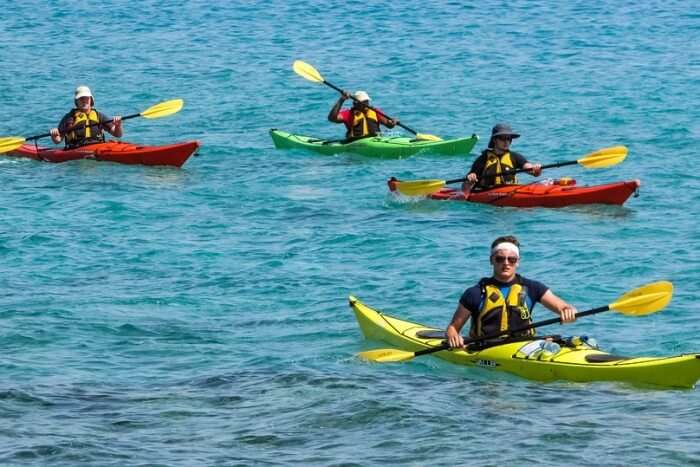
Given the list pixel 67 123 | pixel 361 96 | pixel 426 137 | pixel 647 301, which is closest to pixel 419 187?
pixel 361 96

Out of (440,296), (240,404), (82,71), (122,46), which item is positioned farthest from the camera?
(122,46)

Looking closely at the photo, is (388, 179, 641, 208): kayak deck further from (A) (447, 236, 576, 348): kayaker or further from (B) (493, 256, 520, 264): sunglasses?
(B) (493, 256, 520, 264): sunglasses

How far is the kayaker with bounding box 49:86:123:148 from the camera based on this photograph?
70.6 feet

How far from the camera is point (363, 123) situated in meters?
22.7

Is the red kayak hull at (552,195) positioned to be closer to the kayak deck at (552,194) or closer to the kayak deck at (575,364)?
the kayak deck at (552,194)

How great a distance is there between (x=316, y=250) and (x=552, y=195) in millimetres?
3310

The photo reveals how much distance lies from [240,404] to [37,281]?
5166 mm

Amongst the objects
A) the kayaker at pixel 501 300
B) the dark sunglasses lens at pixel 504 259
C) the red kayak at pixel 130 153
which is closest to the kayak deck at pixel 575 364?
the kayaker at pixel 501 300

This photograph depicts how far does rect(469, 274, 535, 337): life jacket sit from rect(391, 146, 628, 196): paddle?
616 cm

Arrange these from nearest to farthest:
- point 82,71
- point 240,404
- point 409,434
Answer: point 409,434 < point 240,404 < point 82,71

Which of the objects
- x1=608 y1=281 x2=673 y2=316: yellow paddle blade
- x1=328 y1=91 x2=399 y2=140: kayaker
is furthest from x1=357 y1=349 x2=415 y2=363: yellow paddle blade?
x1=328 y1=91 x2=399 y2=140: kayaker

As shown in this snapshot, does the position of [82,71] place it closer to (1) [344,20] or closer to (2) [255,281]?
(1) [344,20]

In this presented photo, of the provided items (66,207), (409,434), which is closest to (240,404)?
(409,434)

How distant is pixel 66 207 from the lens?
1939cm
